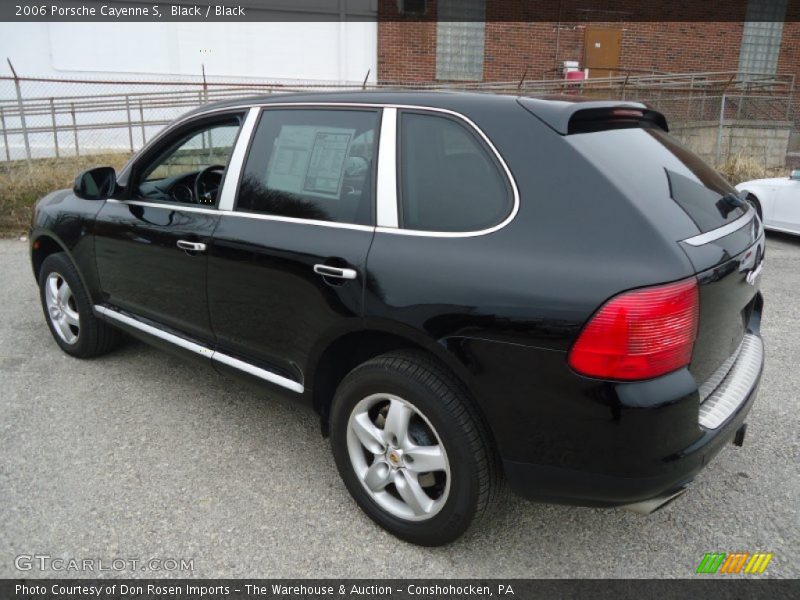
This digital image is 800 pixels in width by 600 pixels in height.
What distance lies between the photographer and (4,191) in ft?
32.0

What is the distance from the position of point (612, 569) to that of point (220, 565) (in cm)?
153

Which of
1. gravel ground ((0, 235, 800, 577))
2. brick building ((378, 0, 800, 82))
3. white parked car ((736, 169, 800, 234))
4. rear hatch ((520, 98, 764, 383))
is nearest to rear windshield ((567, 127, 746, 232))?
rear hatch ((520, 98, 764, 383))

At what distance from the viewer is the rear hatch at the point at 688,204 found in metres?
2.09

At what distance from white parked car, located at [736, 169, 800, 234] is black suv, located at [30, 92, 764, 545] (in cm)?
589

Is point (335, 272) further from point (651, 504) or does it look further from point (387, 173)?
point (651, 504)

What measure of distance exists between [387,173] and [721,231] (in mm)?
1273

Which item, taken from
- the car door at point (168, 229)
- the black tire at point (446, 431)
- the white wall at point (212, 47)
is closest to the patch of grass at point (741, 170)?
the white wall at point (212, 47)

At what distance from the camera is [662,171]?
2387mm

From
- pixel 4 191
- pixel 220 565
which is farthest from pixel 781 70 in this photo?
pixel 220 565

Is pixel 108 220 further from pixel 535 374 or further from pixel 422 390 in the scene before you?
pixel 535 374

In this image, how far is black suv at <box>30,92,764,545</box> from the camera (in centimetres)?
199

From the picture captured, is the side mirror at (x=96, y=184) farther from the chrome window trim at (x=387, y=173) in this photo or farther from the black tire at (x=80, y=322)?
the chrome window trim at (x=387, y=173)

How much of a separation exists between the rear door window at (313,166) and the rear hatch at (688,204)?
28.1 inches

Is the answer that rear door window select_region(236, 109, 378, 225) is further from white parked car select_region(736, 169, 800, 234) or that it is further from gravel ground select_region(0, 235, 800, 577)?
white parked car select_region(736, 169, 800, 234)
